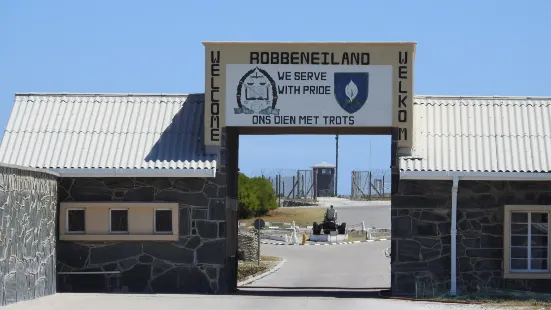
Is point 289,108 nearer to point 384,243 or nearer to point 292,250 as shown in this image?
point 292,250

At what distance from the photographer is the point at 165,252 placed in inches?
989

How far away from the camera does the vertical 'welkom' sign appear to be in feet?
83.5

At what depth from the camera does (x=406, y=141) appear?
82.8 feet

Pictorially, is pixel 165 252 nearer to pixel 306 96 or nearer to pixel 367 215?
pixel 306 96

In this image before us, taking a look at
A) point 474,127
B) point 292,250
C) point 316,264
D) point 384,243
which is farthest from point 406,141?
point 384,243

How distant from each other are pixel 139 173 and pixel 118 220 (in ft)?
4.68

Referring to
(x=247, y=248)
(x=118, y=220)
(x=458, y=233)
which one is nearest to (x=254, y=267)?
(x=247, y=248)

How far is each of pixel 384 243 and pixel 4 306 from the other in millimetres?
39519

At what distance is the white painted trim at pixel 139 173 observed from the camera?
80.9 ft

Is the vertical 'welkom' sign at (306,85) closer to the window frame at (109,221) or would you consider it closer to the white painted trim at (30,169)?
the window frame at (109,221)

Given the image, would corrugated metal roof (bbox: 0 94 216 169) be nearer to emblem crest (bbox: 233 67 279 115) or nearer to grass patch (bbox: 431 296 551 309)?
emblem crest (bbox: 233 67 279 115)

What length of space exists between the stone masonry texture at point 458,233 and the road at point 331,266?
21.6 feet

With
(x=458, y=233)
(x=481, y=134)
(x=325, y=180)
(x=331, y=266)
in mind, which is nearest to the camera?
(x=458, y=233)

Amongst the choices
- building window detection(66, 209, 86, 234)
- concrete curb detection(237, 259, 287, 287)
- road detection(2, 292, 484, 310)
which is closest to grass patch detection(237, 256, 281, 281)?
concrete curb detection(237, 259, 287, 287)
